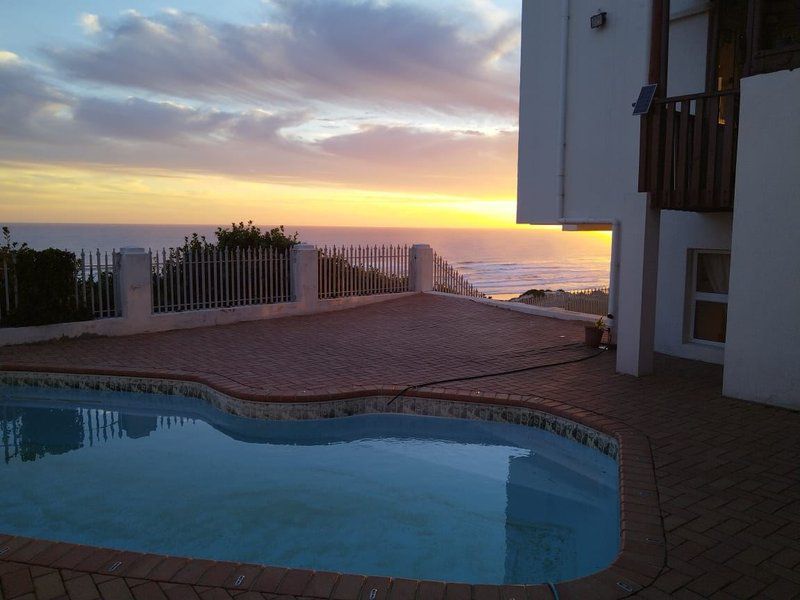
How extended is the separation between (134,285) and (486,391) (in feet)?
25.8

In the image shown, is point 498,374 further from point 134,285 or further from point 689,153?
point 134,285

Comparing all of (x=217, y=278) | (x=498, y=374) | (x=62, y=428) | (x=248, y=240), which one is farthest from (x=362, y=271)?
(x=62, y=428)

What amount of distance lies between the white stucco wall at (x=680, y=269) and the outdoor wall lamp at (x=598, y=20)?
4.03 meters

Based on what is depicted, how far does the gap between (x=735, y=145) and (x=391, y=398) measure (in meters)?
5.44

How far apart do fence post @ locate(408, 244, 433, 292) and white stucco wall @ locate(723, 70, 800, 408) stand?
33.2 feet

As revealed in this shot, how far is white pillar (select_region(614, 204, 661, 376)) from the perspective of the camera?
8109 mm

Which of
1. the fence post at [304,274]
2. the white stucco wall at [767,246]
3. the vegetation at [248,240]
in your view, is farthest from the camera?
the vegetation at [248,240]

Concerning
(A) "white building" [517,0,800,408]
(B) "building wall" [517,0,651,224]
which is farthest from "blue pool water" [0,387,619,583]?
(B) "building wall" [517,0,651,224]

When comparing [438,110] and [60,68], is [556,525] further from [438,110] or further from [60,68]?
[438,110]

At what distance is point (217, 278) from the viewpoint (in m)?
13.1

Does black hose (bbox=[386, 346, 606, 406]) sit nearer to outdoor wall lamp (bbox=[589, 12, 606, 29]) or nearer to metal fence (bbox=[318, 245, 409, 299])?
outdoor wall lamp (bbox=[589, 12, 606, 29])

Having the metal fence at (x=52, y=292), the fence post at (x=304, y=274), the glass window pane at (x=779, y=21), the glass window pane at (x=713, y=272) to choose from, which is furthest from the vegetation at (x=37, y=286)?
the glass window pane at (x=779, y=21)

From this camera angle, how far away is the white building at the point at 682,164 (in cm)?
665

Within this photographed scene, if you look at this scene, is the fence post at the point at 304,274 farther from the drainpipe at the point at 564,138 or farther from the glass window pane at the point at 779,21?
the glass window pane at the point at 779,21
